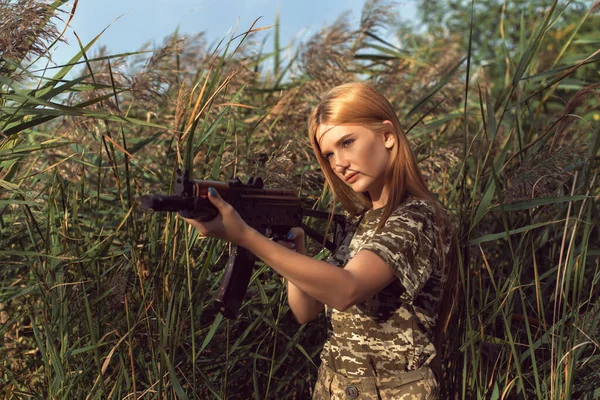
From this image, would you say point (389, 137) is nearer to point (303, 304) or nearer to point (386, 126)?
point (386, 126)

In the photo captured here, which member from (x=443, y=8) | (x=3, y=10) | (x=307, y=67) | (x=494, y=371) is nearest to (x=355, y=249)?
(x=494, y=371)

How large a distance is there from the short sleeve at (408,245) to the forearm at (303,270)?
15 centimetres

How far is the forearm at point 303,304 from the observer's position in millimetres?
1975

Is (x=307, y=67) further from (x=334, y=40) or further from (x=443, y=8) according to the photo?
(x=443, y=8)

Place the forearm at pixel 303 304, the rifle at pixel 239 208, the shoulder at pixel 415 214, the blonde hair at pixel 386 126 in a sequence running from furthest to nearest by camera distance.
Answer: the forearm at pixel 303 304 → the blonde hair at pixel 386 126 → the shoulder at pixel 415 214 → the rifle at pixel 239 208

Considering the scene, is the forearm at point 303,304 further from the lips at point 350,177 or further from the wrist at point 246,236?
the wrist at point 246,236

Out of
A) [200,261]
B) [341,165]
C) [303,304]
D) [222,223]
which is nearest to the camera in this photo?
[222,223]

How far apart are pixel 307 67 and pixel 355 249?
1799 millimetres

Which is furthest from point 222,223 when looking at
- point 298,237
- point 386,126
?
point 386,126

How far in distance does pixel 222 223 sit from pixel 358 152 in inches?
20.9

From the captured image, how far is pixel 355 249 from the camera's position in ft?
6.16

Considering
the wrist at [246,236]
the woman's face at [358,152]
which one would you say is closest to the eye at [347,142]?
the woman's face at [358,152]

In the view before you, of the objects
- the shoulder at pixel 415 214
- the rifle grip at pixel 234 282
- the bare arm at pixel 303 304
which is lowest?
the bare arm at pixel 303 304

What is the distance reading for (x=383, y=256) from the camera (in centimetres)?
158
